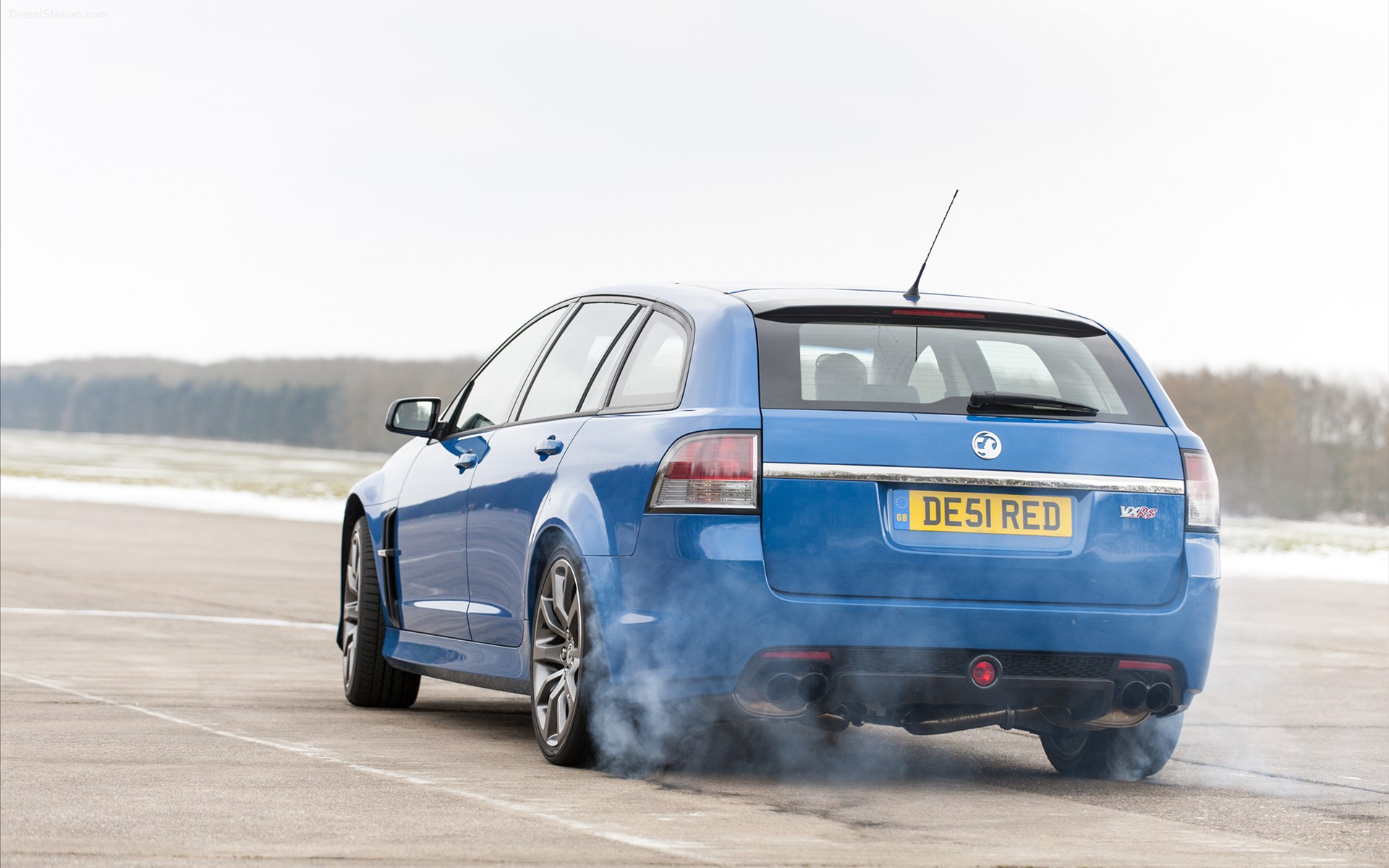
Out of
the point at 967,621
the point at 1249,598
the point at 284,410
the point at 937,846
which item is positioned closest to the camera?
the point at 937,846

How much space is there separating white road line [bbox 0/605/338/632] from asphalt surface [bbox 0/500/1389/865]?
5.26ft

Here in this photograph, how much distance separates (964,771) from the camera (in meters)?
7.05

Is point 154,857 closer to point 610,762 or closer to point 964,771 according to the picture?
point 610,762

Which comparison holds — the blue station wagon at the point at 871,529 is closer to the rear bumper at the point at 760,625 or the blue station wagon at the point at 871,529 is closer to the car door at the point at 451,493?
the rear bumper at the point at 760,625

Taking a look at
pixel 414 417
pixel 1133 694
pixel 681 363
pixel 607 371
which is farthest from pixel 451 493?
pixel 1133 694

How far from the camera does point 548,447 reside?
22.4 feet

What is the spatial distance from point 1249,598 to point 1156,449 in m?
13.2

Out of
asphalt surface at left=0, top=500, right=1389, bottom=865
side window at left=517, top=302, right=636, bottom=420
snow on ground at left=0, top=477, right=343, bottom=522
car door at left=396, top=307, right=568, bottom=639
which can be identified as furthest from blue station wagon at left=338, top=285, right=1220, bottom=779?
snow on ground at left=0, top=477, right=343, bottom=522

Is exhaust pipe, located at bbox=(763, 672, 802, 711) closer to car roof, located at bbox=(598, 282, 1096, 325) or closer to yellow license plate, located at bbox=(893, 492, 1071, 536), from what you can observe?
yellow license plate, located at bbox=(893, 492, 1071, 536)

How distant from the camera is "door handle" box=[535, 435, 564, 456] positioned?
A: 22.2 feet

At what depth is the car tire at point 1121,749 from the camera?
22.3 ft

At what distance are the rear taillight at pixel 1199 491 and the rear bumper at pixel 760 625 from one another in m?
0.38

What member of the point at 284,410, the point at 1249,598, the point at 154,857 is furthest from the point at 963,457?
the point at 284,410

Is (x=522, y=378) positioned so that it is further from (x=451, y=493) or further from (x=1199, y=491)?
(x=1199, y=491)
